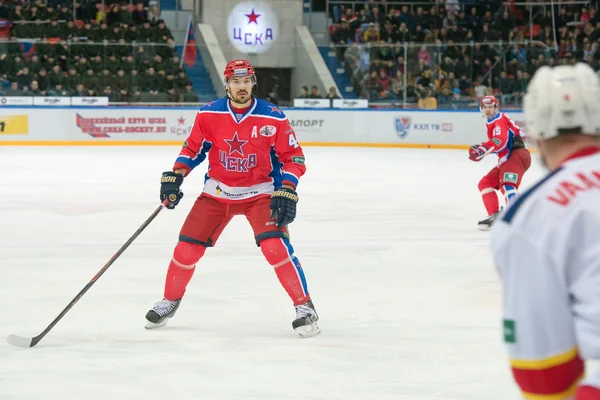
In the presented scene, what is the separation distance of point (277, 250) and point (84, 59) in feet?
44.9

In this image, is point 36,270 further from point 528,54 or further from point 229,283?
point 528,54

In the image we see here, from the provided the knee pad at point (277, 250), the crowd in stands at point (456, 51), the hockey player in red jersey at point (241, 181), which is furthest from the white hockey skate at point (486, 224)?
the crowd in stands at point (456, 51)

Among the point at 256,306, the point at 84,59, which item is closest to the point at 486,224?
the point at 256,306

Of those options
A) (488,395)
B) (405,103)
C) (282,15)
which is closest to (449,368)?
(488,395)

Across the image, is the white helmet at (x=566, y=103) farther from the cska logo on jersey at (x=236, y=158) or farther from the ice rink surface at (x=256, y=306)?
the cska logo on jersey at (x=236, y=158)

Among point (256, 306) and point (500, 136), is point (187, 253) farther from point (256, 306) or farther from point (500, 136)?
point (500, 136)

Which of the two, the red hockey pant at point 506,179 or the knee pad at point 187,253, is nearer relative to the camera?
the knee pad at point 187,253

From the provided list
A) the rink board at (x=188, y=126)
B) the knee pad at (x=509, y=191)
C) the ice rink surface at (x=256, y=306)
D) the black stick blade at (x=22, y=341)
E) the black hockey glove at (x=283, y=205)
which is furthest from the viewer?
the rink board at (x=188, y=126)

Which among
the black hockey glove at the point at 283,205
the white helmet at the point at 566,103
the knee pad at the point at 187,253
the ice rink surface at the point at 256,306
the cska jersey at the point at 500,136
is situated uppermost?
the white helmet at the point at 566,103

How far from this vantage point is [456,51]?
57.5 feet

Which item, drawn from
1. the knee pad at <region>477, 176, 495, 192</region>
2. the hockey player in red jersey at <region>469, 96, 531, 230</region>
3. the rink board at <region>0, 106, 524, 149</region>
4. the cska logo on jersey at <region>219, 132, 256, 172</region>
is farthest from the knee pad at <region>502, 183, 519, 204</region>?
the rink board at <region>0, 106, 524, 149</region>

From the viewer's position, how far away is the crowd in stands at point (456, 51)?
55.7 ft

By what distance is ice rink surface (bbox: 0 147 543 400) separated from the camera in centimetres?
360

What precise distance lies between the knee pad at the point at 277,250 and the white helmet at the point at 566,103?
286 cm
